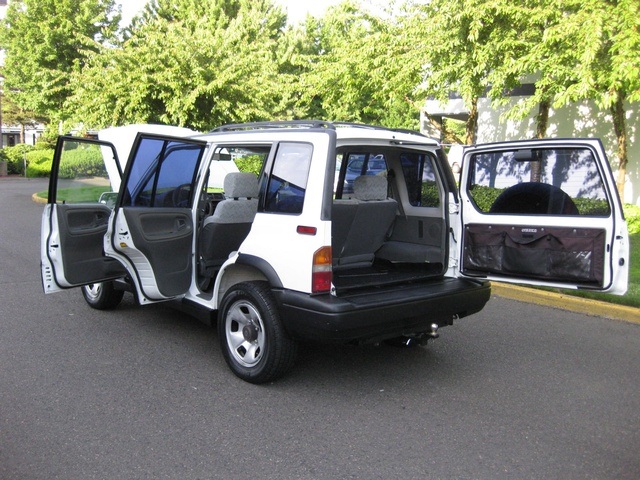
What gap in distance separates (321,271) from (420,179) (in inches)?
72.2

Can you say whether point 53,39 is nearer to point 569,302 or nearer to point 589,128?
point 589,128

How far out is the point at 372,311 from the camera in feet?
13.5

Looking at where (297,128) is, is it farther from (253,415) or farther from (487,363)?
(487,363)

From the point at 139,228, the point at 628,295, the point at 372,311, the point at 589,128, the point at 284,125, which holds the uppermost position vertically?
the point at 589,128

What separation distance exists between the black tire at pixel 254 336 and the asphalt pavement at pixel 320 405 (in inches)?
6.0

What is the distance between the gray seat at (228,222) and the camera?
16.8ft

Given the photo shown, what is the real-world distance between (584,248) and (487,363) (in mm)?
1376

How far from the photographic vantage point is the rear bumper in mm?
3975

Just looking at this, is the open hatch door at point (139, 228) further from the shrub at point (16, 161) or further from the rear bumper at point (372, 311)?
the shrub at point (16, 161)

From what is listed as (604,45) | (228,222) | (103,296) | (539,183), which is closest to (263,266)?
(228,222)

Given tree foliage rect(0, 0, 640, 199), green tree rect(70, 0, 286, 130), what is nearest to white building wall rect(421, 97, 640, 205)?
tree foliage rect(0, 0, 640, 199)

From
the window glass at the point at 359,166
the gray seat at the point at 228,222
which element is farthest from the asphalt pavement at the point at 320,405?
the window glass at the point at 359,166

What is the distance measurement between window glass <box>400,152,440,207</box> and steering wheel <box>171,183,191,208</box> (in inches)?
78.9

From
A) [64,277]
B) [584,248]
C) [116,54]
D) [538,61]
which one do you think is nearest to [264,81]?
[116,54]
